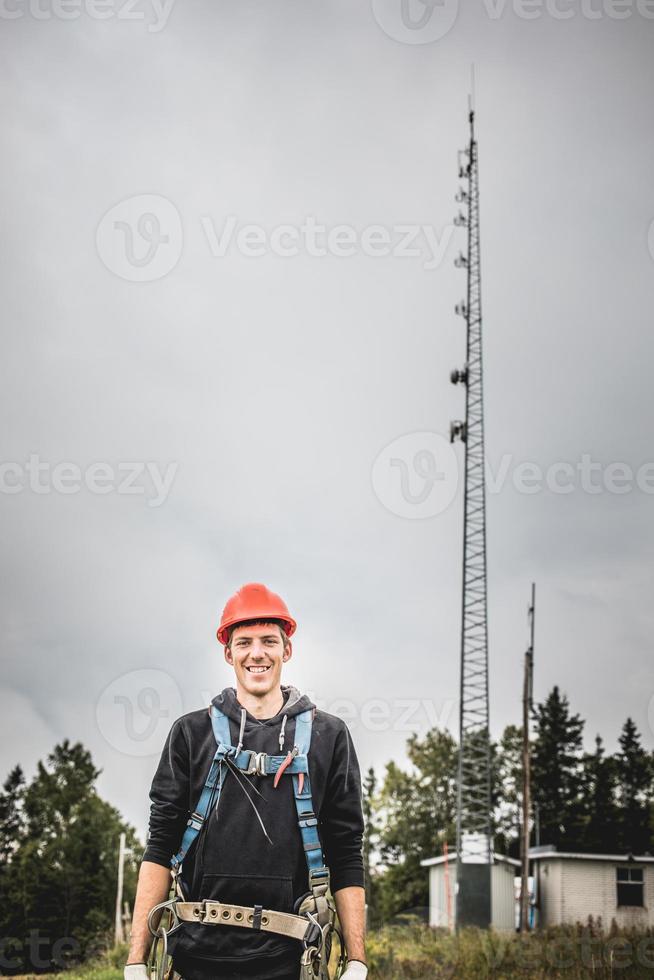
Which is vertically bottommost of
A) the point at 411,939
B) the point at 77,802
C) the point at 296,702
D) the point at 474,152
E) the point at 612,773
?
the point at 411,939

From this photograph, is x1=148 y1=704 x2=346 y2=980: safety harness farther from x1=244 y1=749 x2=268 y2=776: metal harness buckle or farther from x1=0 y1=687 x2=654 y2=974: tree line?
x1=0 y1=687 x2=654 y2=974: tree line

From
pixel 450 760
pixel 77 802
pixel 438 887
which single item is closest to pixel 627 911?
pixel 438 887

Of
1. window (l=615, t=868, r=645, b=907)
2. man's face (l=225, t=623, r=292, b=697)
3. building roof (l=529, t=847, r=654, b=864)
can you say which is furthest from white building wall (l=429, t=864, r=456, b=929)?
man's face (l=225, t=623, r=292, b=697)

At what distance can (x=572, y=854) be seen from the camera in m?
36.2

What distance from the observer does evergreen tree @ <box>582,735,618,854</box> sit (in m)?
60.4

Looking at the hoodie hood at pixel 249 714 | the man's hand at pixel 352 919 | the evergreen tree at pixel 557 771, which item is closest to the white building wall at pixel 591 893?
the evergreen tree at pixel 557 771

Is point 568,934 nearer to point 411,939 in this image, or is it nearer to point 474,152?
point 411,939

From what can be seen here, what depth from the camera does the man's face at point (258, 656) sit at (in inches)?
151

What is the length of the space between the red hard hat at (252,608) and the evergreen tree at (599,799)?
193ft

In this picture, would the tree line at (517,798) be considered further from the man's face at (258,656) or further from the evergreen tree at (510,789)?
the man's face at (258,656)

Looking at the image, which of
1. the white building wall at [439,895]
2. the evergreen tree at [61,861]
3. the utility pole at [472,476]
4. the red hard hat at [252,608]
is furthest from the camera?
the evergreen tree at [61,861]

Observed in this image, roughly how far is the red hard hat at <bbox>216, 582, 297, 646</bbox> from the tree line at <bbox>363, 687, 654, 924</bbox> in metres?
59.8

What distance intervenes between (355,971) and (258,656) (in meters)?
1.19

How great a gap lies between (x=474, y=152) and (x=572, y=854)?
83.3 feet
